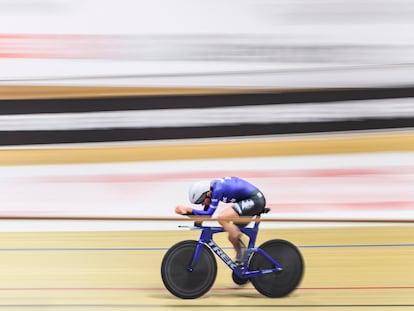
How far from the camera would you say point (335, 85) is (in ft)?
11.4

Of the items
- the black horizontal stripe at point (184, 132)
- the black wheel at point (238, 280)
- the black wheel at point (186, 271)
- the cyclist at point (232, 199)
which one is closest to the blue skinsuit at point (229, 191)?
the cyclist at point (232, 199)

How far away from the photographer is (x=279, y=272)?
1.98 metres

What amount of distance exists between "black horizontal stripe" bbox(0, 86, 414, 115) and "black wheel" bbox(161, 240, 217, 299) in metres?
1.62

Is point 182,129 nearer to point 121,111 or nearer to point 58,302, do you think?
point 121,111

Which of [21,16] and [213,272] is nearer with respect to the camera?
[213,272]

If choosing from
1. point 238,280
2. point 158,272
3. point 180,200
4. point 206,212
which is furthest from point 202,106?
point 206,212

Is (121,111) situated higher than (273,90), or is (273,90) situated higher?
(273,90)

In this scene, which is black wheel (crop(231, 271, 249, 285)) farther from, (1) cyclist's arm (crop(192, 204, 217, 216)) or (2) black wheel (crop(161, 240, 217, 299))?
(1) cyclist's arm (crop(192, 204, 217, 216))

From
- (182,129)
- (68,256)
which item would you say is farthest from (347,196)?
(68,256)

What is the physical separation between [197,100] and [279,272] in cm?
165

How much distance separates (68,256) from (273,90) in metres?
1.39

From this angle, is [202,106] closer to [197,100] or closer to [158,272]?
[197,100]

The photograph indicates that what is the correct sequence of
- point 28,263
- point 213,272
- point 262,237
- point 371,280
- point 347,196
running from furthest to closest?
1. point 347,196
2. point 262,237
3. point 28,263
4. point 371,280
5. point 213,272

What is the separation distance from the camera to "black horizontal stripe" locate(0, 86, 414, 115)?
348cm
